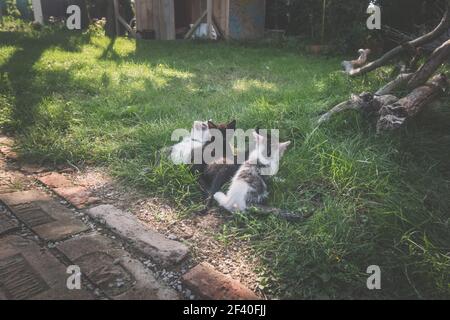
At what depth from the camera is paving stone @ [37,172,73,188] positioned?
313 cm

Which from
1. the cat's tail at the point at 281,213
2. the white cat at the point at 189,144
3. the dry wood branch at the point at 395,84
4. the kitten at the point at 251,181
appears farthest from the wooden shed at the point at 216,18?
the cat's tail at the point at 281,213

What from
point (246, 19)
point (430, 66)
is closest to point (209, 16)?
point (246, 19)

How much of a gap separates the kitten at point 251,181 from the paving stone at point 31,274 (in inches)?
48.3

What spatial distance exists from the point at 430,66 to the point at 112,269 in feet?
12.4

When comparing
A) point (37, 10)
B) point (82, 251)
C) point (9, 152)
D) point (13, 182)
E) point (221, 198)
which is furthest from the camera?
point (37, 10)

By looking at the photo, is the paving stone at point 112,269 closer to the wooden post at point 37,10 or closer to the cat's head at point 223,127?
the cat's head at point 223,127

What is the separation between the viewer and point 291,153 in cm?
356

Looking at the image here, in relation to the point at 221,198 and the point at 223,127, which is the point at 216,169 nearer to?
the point at 221,198

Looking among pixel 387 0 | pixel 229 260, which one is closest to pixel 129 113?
pixel 229 260

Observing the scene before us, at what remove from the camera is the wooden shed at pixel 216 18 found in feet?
34.5

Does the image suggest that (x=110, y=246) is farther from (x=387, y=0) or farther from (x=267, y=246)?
(x=387, y=0)

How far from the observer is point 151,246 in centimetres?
242

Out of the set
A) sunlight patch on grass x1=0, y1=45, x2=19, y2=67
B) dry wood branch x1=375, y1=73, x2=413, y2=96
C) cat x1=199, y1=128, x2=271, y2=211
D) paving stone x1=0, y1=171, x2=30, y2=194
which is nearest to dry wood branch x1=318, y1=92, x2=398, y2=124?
dry wood branch x1=375, y1=73, x2=413, y2=96

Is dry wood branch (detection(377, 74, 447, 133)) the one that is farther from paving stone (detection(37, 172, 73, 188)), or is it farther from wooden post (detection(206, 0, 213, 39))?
wooden post (detection(206, 0, 213, 39))
